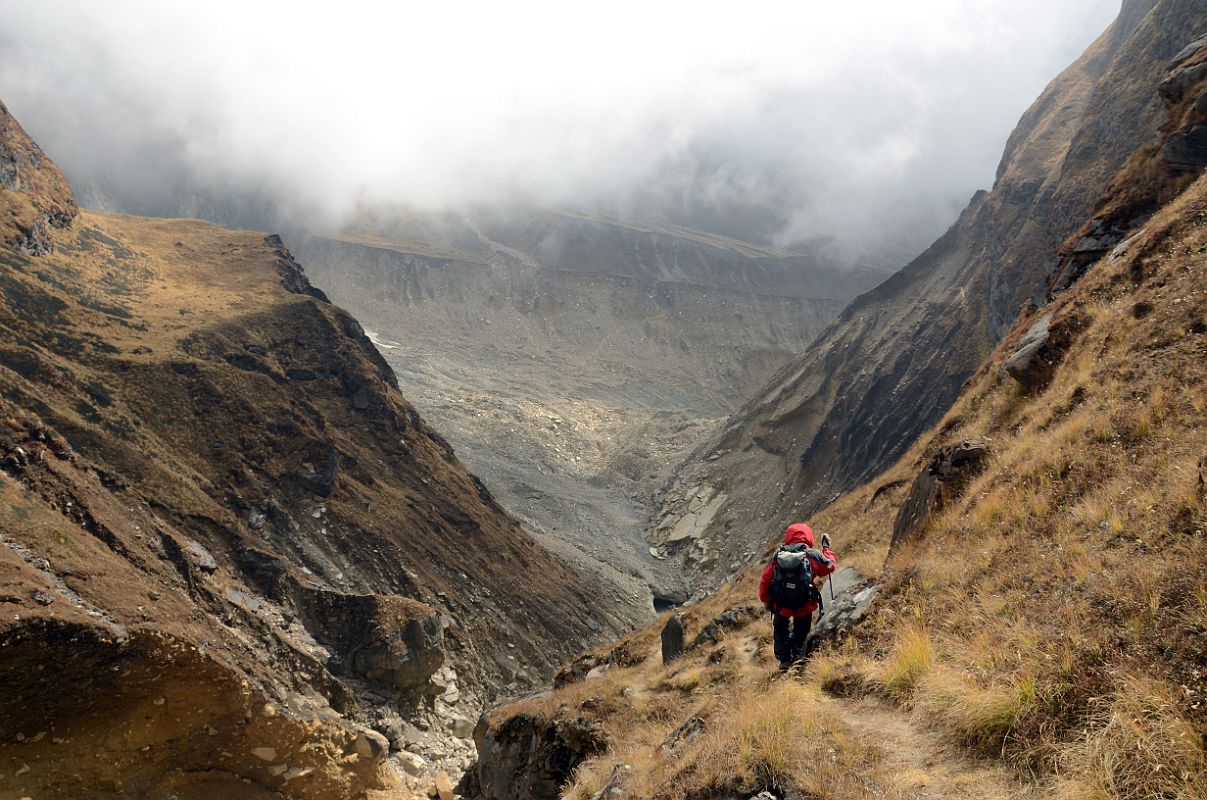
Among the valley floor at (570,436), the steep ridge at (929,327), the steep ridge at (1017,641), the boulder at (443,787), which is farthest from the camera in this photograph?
the valley floor at (570,436)

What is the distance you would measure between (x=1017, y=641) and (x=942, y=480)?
5169 millimetres

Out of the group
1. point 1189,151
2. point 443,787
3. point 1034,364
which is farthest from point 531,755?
point 1189,151

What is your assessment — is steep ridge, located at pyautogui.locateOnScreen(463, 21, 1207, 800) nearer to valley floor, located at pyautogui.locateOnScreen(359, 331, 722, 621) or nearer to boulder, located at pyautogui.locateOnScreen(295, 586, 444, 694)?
boulder, located at pyautogui.locateOnScreen(295, 586, 444, 694)

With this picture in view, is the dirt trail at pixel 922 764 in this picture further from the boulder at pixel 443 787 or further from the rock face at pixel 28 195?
the rock face at pixel 28 195

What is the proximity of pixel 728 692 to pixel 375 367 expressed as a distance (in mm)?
38267

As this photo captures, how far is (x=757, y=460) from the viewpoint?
61969 millimetres

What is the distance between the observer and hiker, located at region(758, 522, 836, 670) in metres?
8.08

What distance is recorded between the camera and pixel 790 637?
8.64m

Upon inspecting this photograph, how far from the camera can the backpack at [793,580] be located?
804cm

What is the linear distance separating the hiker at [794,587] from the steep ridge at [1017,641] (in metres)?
0.52

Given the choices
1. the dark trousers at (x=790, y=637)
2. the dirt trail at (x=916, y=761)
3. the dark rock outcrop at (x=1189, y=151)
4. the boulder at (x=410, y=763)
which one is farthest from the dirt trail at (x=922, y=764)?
the dark rock outcrop at (x=1189, y=151)

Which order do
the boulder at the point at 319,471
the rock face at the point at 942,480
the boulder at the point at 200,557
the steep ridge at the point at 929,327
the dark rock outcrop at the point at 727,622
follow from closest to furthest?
the rock face at the point at 942,480, the dark rock outcrop at the point at 727,622, the boulder at the point at 200,557, the boulder at the point at 319,471, the steep ridge at the point at 929,327

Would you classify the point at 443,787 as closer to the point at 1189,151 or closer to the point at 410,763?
the point at 410,763

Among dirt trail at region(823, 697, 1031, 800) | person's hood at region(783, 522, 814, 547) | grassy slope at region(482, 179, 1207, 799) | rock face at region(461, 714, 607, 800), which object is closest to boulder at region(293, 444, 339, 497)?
rock face at region(461, 714, 607, 800)
